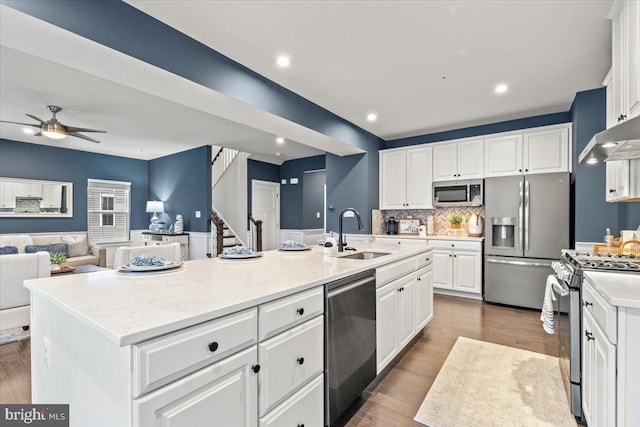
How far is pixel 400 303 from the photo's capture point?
2.46 metres

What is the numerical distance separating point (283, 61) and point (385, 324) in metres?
2.46

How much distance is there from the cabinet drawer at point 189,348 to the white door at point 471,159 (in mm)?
4411

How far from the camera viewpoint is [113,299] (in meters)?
1.17

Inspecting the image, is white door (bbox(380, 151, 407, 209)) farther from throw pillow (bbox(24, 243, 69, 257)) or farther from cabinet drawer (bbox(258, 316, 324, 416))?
throw pillow (bbox(24, 243, 69, 257))

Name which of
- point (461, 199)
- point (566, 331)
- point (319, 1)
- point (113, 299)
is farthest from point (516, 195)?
point (113, 299)

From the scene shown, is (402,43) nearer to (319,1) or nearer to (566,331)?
(319,1)

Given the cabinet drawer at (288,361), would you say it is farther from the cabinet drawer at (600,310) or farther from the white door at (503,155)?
the white door at (503,155)

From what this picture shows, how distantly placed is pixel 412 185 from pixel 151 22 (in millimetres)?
4232

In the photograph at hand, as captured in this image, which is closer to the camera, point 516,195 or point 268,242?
point 516,195

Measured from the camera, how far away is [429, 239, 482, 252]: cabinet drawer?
14.2 feet

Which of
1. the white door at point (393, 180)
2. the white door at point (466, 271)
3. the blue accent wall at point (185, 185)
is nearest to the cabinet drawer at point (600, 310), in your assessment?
the white door at point (466, 271)

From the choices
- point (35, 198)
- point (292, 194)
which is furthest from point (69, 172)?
point (292, 194)

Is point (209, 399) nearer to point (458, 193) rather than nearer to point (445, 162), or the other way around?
point (458, 193)

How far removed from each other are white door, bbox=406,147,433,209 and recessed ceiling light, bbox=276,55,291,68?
120 inches
